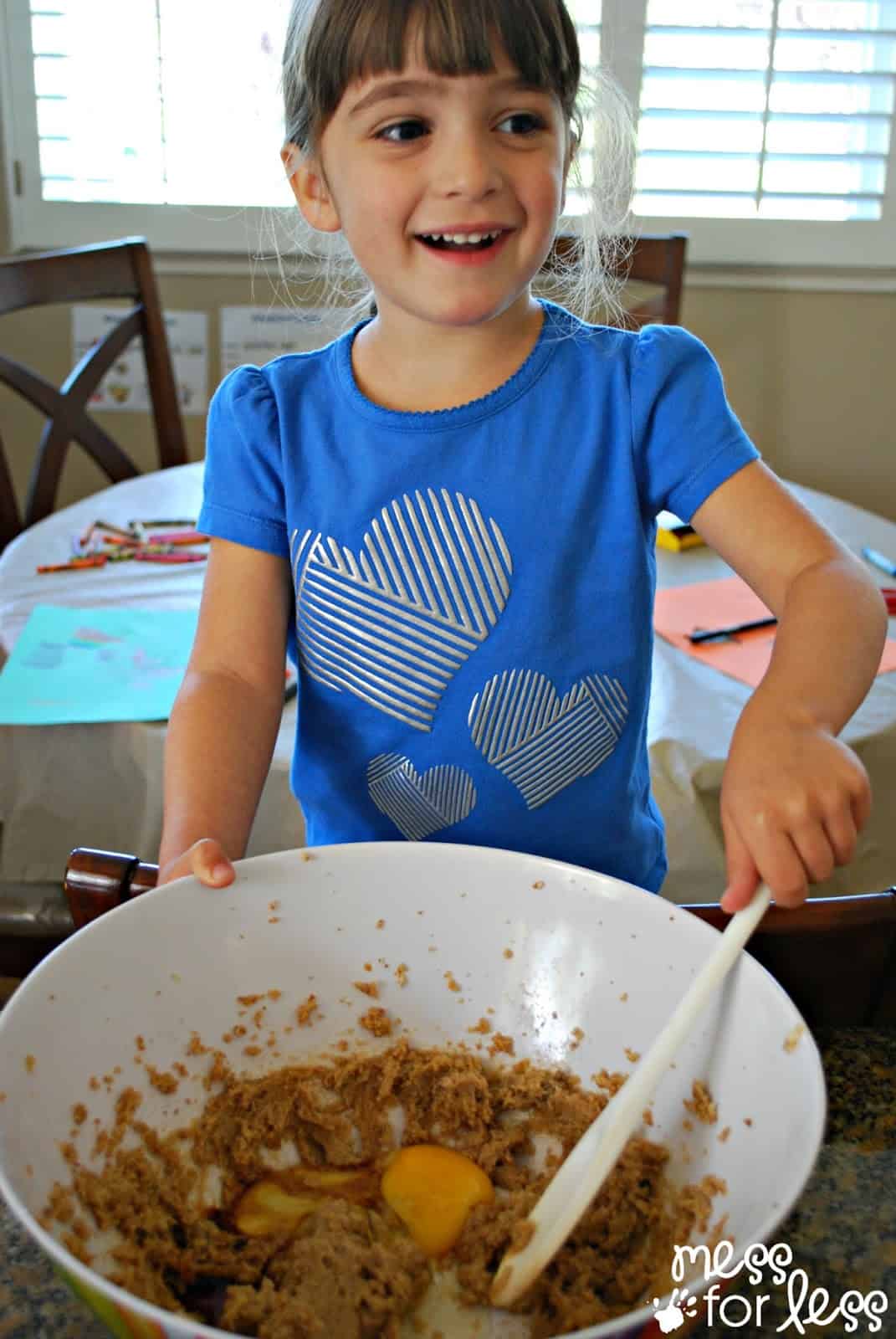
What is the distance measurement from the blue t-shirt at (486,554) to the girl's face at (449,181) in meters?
0.09

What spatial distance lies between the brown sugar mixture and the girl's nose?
18.7 inches

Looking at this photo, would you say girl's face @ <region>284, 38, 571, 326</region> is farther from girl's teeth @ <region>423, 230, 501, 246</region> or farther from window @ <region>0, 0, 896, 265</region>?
window @ <region>0, 0, 896, 265</region>

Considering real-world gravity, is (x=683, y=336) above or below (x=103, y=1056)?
above

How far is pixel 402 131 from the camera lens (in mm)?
721

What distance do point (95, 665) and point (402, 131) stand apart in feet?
2.29

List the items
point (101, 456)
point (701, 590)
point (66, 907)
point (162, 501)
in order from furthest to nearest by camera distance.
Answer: point (101, 456) < point (162, 501) < point (701, 590) < point (66, 907)

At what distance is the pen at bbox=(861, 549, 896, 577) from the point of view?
1483 millimetres

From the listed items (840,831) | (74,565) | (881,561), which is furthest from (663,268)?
(840,831)

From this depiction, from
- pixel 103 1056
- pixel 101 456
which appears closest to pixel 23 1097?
pixel 103 1056

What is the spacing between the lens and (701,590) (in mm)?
1439

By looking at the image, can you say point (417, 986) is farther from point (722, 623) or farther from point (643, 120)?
point (643, 120)

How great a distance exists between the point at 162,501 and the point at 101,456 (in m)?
0.34

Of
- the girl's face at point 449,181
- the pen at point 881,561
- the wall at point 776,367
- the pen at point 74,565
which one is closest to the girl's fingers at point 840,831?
the girl's face at point 449,181

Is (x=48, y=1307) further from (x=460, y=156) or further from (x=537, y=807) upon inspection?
(x=460, y=156)
